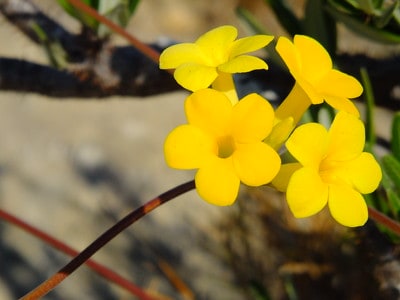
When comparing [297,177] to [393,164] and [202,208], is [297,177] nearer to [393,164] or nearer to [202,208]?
[393,164]

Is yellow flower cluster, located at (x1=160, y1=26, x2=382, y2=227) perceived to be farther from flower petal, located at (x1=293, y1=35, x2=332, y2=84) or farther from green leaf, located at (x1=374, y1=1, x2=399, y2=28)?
green leaf, located at (x1=374, y1=1, x2=399, y2=28)

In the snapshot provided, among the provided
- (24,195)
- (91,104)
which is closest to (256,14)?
(91,104)

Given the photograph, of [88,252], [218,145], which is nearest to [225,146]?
[218,145]

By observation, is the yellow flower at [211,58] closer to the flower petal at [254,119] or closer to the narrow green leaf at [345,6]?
the flower petal at [254,119]

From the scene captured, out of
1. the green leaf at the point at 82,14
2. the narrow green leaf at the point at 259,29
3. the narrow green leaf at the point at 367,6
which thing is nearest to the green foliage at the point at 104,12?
the green leaf at the point at 82,14

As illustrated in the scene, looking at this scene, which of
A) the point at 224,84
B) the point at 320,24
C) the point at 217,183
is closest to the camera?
the point at 217,183

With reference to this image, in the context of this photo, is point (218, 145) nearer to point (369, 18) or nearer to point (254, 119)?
point (254, 119)

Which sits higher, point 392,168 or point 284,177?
point 284,177
